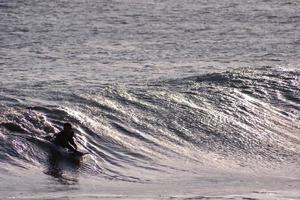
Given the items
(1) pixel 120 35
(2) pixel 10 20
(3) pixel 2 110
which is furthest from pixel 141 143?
(2) pixel 10 20

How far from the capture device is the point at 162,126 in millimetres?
22562

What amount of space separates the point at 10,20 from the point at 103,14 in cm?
469

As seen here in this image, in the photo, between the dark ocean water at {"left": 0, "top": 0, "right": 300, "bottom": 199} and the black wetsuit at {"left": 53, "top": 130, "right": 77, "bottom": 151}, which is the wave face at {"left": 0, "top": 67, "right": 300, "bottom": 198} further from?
the black wetsuit at {"left": 53, "top": 130, "right": 77, "bottom": 151}

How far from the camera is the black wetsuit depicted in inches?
752

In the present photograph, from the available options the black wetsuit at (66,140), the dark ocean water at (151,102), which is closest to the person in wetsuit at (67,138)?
the black wetsuit at (66,140)

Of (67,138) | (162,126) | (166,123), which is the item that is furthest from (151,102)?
(67,138)

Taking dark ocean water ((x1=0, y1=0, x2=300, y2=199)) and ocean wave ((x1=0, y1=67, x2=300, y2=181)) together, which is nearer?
dark ocean water ((x1=0, y1=0, x2=300, y2=199))

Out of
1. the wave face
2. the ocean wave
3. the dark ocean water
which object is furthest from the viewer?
the ocean wave

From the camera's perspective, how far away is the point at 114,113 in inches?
909

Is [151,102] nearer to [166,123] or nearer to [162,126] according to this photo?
[166,123]

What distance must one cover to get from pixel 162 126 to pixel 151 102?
205 cm

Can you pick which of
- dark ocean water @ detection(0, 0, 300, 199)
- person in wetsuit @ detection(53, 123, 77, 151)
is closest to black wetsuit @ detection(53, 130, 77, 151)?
person in wetsuit @ detection(53, 123, 77, 151)

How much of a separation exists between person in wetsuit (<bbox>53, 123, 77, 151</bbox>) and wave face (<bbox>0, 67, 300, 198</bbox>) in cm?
38

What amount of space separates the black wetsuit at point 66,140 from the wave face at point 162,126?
361 millimetres
